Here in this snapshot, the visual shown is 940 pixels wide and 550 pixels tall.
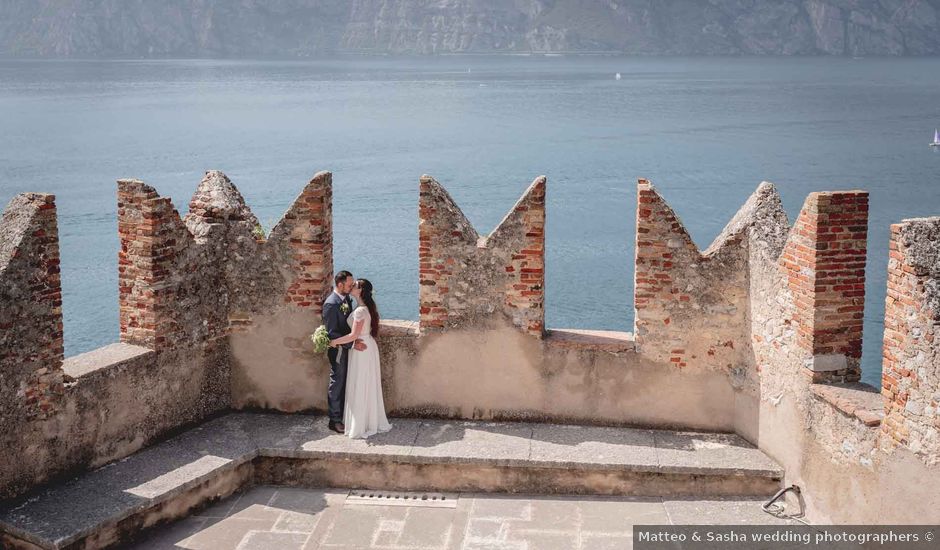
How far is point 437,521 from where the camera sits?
9375mm

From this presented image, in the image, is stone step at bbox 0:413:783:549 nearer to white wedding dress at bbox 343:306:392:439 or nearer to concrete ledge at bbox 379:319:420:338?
white wedding dress at bbox 343:306:392:439

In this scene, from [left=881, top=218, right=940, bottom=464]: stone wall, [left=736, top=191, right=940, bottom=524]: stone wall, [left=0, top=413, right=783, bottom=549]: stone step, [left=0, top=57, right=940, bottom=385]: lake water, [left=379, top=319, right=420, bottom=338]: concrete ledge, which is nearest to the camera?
[left=881, top=218, right=940, bottom=464]: stone wall

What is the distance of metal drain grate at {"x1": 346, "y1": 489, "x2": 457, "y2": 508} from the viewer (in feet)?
31.9

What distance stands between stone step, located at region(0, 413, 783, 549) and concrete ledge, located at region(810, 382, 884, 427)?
1.07m

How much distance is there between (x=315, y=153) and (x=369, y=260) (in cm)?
2914

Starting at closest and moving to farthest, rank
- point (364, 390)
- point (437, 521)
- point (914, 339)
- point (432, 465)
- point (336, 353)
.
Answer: point (914, 339) < point (437, 521) < point (432, 465) < point (364, 390) < point (336, 353)

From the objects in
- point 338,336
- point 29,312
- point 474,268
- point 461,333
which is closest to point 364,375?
point 338,336

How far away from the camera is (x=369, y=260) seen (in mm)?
37062

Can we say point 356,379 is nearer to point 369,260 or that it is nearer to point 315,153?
point 369,260

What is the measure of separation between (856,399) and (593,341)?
2.77 m

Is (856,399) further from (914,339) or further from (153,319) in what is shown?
(153,319)

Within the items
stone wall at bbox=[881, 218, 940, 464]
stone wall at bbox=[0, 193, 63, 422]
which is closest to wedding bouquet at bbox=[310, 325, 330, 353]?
stone wall at bbox=[0, 193, 63, 422]

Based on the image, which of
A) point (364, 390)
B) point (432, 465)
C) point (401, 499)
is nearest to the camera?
point (401, 499)

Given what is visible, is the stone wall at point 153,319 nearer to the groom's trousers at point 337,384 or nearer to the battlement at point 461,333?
the battlement at point 461,333
